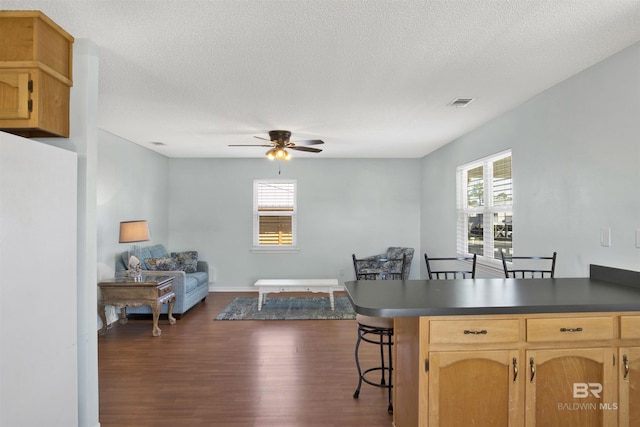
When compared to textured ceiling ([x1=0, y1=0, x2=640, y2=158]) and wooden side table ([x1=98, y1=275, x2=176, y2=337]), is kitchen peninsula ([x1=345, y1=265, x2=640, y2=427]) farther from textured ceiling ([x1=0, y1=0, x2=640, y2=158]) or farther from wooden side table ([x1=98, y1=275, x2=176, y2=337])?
wooden side table ([x1=98, y1=275, x2=176, y2=337])

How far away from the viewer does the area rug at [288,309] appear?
16.3ft

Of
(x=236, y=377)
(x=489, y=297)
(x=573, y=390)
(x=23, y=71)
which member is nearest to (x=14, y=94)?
(x=23, y=71)

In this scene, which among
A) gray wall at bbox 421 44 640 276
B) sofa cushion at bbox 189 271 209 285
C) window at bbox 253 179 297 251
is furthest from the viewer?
window at bbox 253 179 297 251

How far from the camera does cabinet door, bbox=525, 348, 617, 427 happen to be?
175 centimetres

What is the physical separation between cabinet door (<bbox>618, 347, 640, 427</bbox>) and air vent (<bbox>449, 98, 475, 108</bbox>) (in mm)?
2447

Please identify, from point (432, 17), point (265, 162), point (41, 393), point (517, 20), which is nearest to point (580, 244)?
point (517, 20)

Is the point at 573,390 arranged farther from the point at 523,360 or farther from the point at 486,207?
the point at 486,207

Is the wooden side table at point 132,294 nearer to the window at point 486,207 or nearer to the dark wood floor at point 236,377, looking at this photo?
the dark wood floor at point 236,377

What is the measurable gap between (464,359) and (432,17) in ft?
6.00

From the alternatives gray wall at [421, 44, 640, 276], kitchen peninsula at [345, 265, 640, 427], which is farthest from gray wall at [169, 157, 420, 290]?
kitchen peninsula at [345, 265, 640, 427]

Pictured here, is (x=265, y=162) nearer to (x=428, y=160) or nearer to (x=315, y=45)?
(x=428, y=160)

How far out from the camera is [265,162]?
6949mm

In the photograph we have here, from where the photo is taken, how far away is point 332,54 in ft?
8.26

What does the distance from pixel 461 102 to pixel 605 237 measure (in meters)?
1.70
